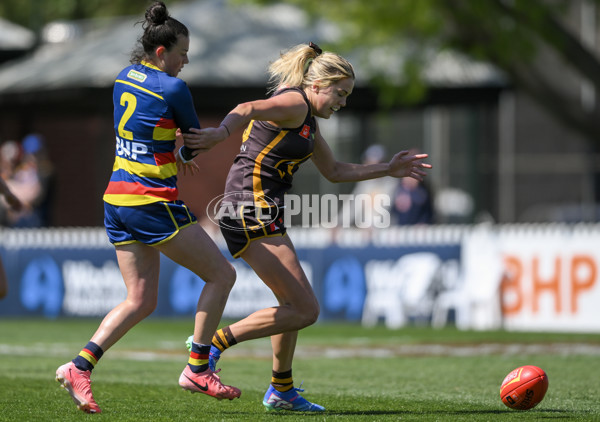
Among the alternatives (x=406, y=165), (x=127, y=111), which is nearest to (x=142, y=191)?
(x=127, y=111)

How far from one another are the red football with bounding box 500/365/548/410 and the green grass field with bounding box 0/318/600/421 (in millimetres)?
98

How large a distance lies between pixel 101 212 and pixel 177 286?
618 centimetres

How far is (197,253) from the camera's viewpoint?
21.5 ft

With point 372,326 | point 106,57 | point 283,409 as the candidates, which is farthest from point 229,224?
point 106,57

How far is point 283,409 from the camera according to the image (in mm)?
7105

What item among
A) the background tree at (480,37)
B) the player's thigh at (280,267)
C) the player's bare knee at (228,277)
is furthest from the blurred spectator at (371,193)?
the player's bare knee at (228,277)

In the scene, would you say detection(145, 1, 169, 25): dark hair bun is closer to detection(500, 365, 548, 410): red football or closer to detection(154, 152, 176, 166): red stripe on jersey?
detection(154, 152, 176, 166): red stripe on jersey

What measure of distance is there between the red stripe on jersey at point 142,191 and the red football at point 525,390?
241 centimetres

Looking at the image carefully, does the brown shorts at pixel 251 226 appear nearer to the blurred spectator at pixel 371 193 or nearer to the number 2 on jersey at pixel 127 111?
the number 2 on jersey at pixel 127 111

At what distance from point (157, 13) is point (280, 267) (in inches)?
65.9

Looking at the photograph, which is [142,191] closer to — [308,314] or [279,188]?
[279,188]

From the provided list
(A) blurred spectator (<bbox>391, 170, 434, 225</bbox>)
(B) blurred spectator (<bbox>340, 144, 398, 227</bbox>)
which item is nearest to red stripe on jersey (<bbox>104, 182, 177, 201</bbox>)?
(B) blurred spectator (<bbox>340, 144, 398, 227</bbox>)

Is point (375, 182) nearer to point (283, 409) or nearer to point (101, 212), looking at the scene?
point (101, 212)

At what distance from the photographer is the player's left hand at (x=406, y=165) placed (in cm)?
731
